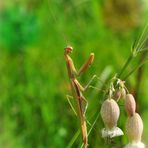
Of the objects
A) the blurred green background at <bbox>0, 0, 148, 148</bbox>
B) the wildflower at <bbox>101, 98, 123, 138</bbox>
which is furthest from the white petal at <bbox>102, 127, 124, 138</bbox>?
the blurred green background at <bbox>0, 0, 148, 148</bbox>

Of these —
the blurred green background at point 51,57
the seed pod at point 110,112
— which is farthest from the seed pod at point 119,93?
the blurred green background at point 51,57

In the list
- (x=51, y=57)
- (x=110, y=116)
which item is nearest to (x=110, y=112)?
(x=110, y=116)

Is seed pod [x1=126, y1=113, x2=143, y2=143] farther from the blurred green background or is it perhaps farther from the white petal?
the blurred green background

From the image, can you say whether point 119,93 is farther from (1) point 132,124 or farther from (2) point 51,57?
(2) point 51,57

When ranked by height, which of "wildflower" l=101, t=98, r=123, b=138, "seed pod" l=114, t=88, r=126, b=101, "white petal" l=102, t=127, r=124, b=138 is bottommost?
"white petal" l=102, t=127, r=124, b=138

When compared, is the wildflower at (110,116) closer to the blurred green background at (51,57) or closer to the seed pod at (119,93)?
the seed pod at (119,93)

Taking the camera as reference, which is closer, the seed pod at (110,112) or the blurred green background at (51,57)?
the seed pod at (110,112)
